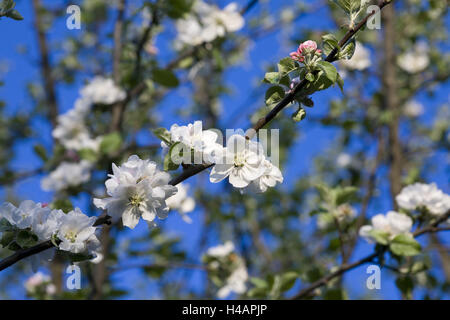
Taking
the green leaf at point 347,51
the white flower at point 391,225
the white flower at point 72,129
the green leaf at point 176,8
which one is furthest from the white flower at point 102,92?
the green leaf at point 347,51

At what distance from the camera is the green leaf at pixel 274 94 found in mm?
1246

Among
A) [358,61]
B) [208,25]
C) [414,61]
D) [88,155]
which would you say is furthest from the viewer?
[414,61]

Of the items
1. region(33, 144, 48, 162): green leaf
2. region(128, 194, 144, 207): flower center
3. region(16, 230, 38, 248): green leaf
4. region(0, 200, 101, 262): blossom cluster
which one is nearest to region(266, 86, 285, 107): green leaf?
region(128, 194, 144, 207): flower center

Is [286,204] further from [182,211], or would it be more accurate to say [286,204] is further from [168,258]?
[182,211]

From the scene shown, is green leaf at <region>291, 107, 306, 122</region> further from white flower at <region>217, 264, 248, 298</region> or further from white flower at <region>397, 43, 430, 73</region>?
white flower at <region>397, 43, 430, 73</region>

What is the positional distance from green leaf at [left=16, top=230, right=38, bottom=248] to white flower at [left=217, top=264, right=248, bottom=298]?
Result: 152 cm

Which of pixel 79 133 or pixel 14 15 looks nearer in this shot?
pixel 14 15

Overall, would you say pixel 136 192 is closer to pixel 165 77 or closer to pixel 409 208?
pixel 409 208

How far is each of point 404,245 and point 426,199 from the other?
27 centimetres

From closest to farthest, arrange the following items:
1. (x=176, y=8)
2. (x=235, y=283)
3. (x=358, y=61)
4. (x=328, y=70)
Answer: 1. (x=328, y=70)
2. (x=176, y=8)
3. (x=235, y=283)
4. (x=358, y=61)

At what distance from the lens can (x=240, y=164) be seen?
47.8 inches

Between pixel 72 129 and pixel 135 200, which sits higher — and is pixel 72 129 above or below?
above

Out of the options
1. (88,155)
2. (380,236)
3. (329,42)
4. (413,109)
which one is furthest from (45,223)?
(413,109)
